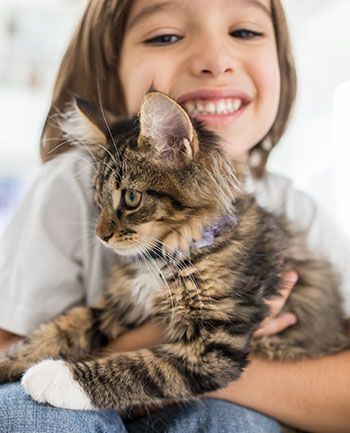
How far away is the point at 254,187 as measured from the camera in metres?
1.89

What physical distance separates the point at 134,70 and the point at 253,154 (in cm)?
56

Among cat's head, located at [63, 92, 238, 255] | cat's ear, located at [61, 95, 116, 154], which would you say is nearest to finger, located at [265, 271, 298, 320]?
cat's head, located at [63, 92, 238, 255]

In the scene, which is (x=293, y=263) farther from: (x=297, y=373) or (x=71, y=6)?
(x=71, y=6)

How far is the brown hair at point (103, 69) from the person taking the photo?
177 centimetres

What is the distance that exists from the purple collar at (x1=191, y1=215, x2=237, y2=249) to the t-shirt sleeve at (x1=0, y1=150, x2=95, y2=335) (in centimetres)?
48

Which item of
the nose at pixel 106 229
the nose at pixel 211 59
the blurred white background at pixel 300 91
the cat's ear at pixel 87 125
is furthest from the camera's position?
the blurred white background at pixel 300 91

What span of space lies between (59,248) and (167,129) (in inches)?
27.1

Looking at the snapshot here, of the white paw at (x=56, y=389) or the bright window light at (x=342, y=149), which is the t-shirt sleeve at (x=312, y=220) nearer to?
the bright window light at (x=342, y=149)

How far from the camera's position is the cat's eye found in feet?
4.33

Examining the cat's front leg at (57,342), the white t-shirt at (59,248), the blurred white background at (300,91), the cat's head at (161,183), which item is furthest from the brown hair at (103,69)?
the cat's front leg at (57,342)

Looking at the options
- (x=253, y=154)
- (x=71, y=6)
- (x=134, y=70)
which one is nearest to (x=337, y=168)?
(x=253, y=154)

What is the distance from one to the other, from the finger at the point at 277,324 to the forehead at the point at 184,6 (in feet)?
3.05

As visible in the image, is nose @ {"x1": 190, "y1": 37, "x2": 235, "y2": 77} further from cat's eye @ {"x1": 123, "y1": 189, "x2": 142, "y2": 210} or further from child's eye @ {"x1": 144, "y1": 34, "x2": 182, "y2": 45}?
cat's eye @ {"x1": 123, "y1": 189, "x2": 142, "y2": 210}

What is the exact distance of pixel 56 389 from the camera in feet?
3.99
